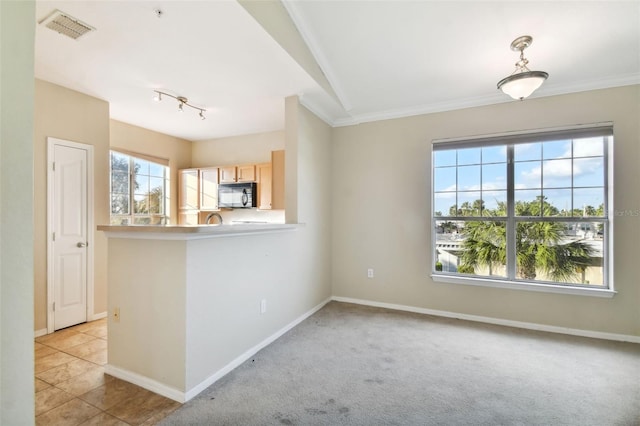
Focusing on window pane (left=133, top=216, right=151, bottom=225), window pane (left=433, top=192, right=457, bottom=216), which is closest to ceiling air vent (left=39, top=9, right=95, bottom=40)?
window pane (left=133, top=216, right=151, bottom=225)

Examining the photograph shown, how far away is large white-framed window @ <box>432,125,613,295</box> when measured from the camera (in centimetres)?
309

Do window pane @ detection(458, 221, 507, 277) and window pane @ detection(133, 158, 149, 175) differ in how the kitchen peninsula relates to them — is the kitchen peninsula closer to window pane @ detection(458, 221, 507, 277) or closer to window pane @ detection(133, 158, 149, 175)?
window pane @ detection(458, 221, 507, 277)

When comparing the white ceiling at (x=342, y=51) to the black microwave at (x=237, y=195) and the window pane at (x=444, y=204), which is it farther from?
the black microwave at (x=237, y=195)

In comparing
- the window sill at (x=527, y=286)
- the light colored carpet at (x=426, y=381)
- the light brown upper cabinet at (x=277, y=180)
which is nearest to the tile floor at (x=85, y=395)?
the light colored carpet at (x=426, y=381)

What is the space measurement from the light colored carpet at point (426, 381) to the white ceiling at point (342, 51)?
2712 millimetres

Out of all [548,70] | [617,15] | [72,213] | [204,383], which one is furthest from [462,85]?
[72,213]

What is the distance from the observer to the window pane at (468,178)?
3602 mm

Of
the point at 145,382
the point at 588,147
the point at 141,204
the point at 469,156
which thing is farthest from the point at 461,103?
the point at 141,204

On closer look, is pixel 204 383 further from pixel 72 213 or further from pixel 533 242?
pixel 533 242

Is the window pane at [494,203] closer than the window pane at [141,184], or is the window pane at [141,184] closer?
the window pane at [494,203]

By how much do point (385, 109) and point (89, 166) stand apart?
12.6 ft

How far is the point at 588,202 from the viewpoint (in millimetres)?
3105

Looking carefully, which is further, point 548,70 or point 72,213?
point 72,213

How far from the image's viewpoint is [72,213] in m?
3.32
